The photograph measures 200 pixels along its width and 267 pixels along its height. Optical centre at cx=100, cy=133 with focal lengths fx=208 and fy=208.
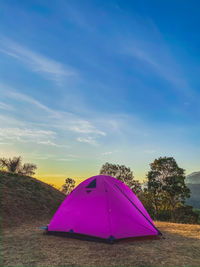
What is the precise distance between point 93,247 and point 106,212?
127cm

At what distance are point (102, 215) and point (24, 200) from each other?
8.65m

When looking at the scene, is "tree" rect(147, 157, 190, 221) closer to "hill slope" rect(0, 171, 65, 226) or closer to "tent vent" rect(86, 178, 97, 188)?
"hill slope" rect(0, 171, 65, 226)

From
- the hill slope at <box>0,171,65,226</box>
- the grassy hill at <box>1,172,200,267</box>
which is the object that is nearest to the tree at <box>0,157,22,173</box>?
the hill slope at <box>0,171,65,226</box>

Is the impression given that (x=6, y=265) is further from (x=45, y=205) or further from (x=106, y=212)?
(x=45, y=205)

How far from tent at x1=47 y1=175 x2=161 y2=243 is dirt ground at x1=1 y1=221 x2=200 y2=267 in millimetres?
328

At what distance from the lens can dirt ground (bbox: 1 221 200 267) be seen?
4.88 m

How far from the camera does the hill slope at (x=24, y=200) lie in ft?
37.5

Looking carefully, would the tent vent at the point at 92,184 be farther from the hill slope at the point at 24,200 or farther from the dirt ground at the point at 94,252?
the hill slope at the point at 24,200

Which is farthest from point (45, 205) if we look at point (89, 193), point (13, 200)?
point (89, 193)

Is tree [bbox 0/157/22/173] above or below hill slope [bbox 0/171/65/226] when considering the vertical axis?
above

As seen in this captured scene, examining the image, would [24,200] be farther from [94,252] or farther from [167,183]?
[167,183]

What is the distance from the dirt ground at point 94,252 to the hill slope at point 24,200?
4389mm

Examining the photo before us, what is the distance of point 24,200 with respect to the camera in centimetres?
1386

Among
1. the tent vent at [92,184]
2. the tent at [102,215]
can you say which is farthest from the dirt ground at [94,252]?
the tent vent at [92,184]
